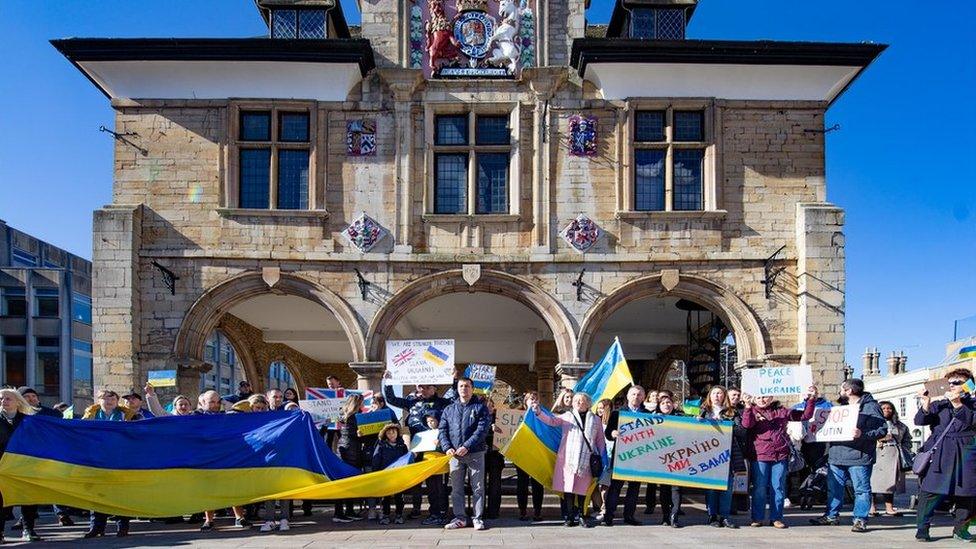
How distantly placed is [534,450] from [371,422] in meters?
2.27

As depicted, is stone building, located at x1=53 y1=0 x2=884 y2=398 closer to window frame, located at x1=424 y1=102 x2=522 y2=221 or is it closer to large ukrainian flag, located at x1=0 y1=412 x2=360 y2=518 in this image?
window frame, located at x1=424 y1=102 x2=522 y2=221

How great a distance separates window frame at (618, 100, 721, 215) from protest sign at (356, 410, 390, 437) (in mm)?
6627

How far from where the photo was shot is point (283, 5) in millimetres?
17453

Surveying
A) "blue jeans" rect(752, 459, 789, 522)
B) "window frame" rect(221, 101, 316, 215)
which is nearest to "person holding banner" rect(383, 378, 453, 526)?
"blue jeans" rect(752, 459, 789, 522)

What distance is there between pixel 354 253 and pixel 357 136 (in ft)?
7.06

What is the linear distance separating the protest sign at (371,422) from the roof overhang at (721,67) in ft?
25.2

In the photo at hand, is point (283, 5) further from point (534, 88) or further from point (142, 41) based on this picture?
point (534, 88)

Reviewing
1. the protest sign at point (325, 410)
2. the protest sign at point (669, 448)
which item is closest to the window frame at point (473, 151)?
the protest sign at point (325, 410)

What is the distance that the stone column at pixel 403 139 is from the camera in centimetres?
1698

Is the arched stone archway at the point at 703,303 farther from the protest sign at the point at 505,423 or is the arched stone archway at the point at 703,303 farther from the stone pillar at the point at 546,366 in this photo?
the stone pillar at the point at 546,366

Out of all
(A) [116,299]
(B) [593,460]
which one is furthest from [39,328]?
(B) [593,460]

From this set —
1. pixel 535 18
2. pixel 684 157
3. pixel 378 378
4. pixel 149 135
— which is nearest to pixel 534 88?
pixel 535 18

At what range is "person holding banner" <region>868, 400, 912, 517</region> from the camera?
12.4m

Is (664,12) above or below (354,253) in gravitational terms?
above
